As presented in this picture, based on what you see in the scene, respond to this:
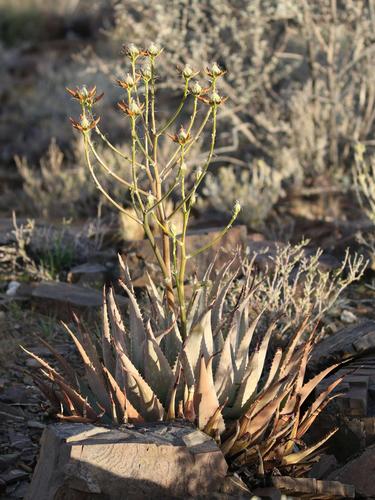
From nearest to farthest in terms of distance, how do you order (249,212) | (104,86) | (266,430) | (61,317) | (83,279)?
(266,430) → (61,317) → (83,279) → (249,212) → (104,86)

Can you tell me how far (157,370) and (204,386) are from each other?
9.5 inches

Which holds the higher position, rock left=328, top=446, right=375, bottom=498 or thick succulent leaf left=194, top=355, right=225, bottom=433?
thick succulent leaf left=194, top=355, right=225, bottom=433

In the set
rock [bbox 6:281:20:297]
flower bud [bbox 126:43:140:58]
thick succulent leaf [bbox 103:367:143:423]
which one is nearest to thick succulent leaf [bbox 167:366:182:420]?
thick succulent leaf [bbox 103:367:143:423]

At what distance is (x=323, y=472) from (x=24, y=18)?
1874 cm

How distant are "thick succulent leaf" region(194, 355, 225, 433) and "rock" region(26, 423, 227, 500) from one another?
0.17 m

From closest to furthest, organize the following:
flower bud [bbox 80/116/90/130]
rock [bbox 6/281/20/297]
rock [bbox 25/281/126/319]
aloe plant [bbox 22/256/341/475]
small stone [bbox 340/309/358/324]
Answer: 1. flower bud [bbox 80/116/90/130]
2. aloe plant [bbox 22/256/341/475]
3. small stone [bbox 340/309/358/324]
4. rock [bbox 25/281/126/319]
5. rock [bbox 6/281/20/297]

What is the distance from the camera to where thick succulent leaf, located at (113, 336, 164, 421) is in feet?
10.6

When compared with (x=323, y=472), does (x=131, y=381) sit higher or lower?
higher

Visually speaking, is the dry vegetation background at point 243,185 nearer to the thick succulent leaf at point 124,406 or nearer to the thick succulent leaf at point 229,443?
the thick succulent leaf at point 229,443

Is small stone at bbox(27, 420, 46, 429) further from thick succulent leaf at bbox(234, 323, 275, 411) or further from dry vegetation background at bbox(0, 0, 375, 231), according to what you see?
dry vegetation background at bbox(0, 0, 375, 231)

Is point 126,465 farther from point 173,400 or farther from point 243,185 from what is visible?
point 243,185

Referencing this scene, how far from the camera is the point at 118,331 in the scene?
137 inches

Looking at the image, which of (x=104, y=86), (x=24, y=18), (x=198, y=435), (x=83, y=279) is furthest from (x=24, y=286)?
(x=24, y=18)

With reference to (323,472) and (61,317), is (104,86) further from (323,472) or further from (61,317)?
(323,472)
